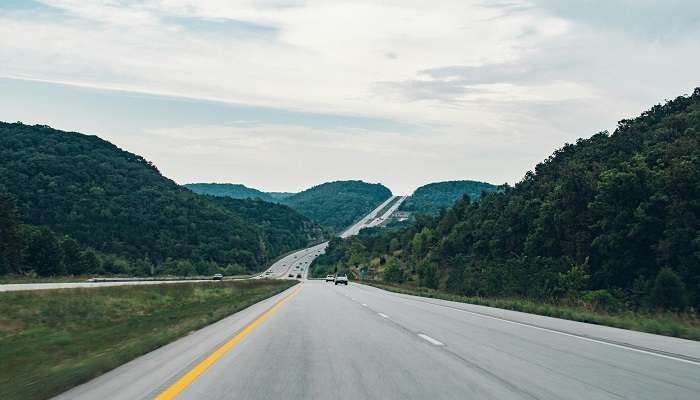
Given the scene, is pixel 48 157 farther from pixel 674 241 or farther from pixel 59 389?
pixel 59 389

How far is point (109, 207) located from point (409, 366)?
5398 inches

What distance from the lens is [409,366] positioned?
9.52 metres

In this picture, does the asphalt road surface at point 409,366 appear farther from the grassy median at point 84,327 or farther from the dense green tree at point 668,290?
the dense green tree at point 668,290

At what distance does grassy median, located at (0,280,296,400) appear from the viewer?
30.2 ft

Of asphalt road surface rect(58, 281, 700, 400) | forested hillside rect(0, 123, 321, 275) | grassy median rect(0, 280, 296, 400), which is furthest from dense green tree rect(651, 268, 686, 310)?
forested hillside rect(0, 123, 321, 275)

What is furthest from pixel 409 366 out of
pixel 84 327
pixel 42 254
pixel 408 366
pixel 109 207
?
pixel 109 207

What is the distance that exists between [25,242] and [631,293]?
7303 cm

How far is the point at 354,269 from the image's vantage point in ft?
613

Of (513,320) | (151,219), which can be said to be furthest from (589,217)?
(151,219)

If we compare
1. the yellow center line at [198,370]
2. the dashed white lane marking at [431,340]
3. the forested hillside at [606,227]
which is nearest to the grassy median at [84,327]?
the yellow center line at [198,370]

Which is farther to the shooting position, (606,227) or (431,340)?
(606,227)

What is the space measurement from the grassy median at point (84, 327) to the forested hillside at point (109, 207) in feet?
195

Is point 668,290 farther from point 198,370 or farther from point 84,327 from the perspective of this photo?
point 198,370

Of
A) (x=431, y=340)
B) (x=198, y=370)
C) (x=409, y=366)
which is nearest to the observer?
(x=198, y=370)
